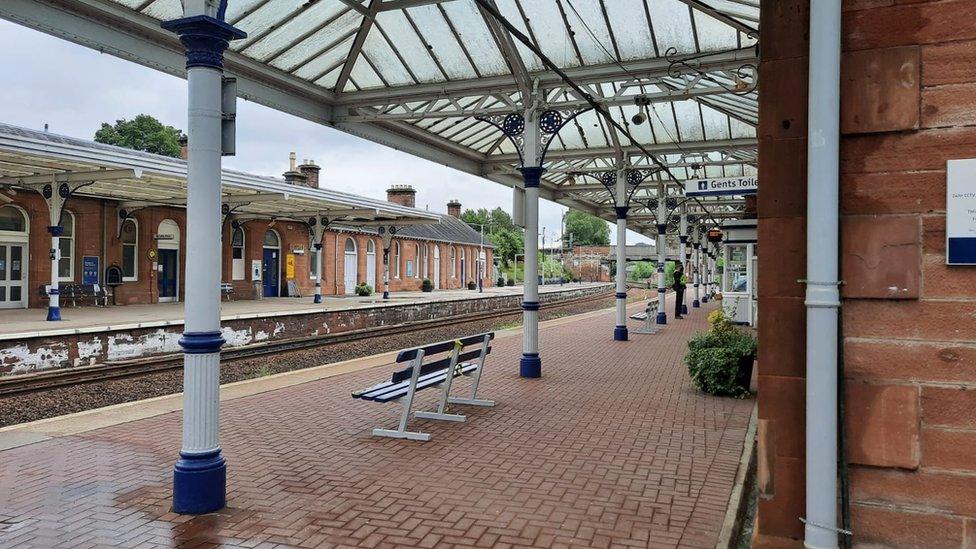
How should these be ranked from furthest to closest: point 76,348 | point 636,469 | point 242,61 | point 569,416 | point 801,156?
1. point 76,348
2. point 242,61
3. point 569,416
4. point 636,469
5. point 801,156

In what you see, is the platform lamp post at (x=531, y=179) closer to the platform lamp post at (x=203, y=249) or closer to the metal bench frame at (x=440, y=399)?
the metal bench frame at (x=440, y=399)

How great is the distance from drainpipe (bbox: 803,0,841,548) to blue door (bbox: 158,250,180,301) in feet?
80.1

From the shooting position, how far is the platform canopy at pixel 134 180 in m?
14.1

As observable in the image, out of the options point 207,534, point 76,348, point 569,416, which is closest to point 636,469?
point 569,416

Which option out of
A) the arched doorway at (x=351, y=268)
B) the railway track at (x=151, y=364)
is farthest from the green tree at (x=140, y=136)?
the railway track at (x=151, y=364)

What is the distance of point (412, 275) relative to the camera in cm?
4141

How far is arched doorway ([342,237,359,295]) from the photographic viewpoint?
34562 mm

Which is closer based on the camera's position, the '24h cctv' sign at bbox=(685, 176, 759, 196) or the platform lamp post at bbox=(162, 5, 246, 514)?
the platform lamp post at bbox=(162, 5, 246, 514)

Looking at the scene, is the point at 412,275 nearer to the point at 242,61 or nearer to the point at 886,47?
the point at 242,61

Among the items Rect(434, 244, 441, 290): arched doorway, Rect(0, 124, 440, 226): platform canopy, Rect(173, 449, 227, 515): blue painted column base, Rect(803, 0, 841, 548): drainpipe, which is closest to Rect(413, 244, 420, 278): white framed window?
Rect(434, 244, 441, 290): arched doorway

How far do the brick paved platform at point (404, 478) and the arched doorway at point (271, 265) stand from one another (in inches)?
832

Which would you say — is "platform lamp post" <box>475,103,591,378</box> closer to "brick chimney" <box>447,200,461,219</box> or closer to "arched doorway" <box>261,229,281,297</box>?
"arched doorway" <box>261,229,281,297</box>

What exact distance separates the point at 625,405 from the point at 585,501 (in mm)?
3689

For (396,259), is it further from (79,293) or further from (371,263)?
(79,293)
